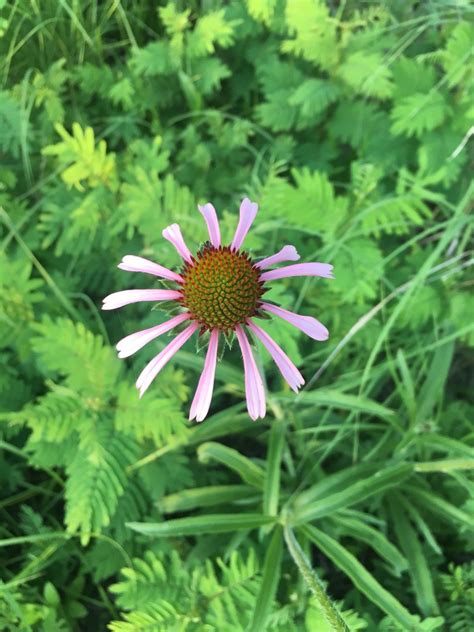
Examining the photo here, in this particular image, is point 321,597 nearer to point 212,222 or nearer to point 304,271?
point 304,271

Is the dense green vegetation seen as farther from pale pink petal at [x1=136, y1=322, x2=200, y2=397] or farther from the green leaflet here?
pale pink petal at [x1=136, y1=322, x2=200, y2=397]

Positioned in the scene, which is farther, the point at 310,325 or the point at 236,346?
the point at 236,346

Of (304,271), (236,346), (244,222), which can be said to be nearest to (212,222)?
(244,222)

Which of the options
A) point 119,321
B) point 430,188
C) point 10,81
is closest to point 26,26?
point 10,81

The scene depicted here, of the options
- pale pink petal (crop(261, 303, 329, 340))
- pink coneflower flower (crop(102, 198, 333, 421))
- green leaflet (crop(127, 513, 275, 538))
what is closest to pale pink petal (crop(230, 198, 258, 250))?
pink coneflower flower (crop(102, 198, 333, 421))

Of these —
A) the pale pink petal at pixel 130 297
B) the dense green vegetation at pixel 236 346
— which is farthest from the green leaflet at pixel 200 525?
the pale pink petal at pixel 130 297

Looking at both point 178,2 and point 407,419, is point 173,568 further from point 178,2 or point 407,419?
point 178,2

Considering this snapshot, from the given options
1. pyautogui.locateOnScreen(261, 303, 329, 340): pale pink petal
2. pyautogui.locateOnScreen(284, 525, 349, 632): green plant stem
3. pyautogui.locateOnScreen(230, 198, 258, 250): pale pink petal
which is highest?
pyautogui.locateOnScreen(230, 198, 258, 250): pale pink petal
